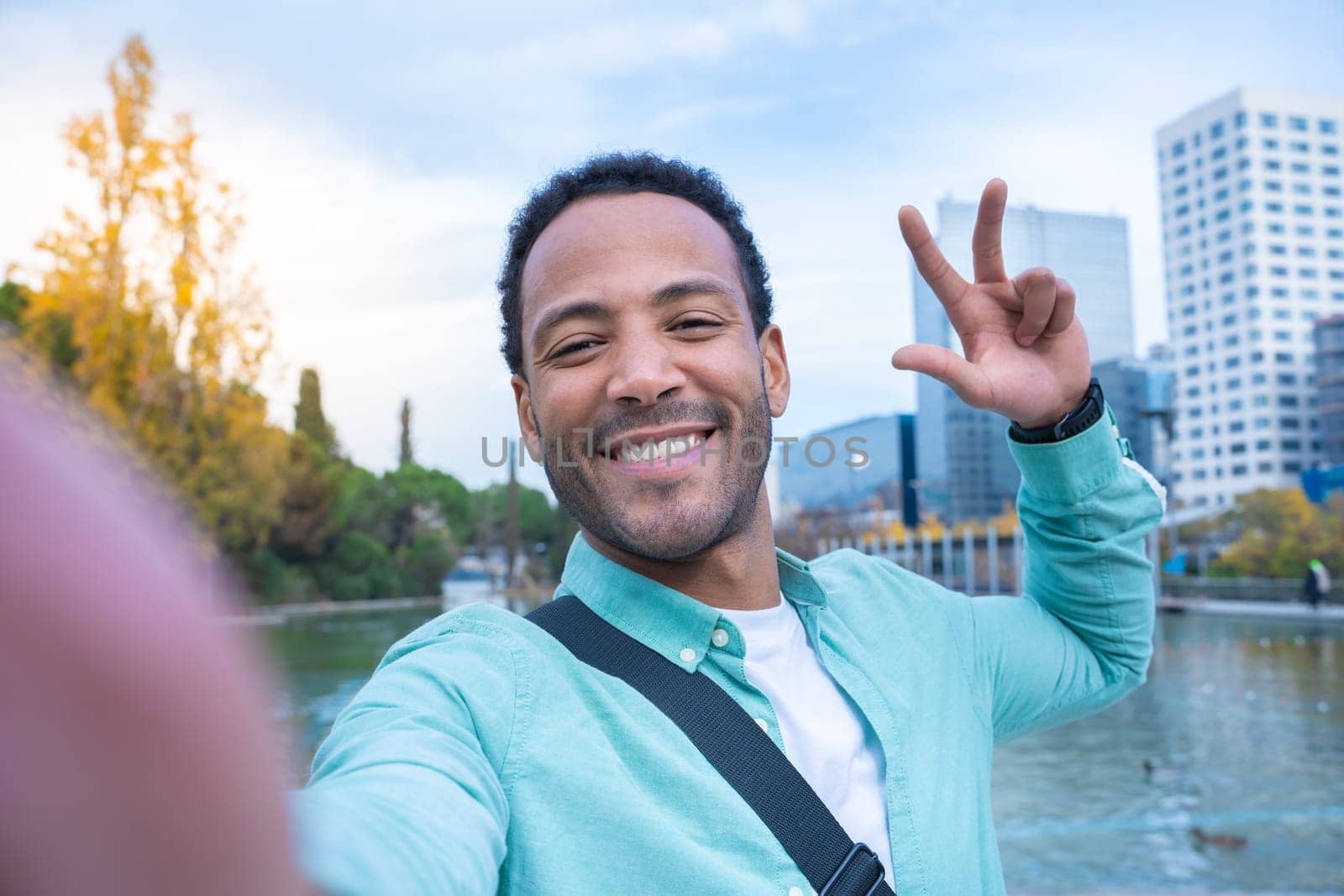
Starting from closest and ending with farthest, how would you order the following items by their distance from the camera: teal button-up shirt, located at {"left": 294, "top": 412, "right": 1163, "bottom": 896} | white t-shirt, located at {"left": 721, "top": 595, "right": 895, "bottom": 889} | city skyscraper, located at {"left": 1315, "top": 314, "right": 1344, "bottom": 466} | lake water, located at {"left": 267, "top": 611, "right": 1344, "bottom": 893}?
1. teal button-up shirt, located at {"left": 294, "top": 412, "right": 1163, "bottom": 896}
2. white t-shirt, located at {"left": 721, "top": 595, "right": 895, "bottom": 889}
3. lake water, located at {"left": 267, "top": 611, "right": 1344, "bottom": 893}
4. city skyscraper, located at {"left": 1315, "top": 314, "right": 1344, "bottom": 466}

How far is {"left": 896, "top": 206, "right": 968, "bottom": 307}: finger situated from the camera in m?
1.87

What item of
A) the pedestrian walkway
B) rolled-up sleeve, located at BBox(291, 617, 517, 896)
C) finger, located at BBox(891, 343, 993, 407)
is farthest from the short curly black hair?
the pedestrian walkway

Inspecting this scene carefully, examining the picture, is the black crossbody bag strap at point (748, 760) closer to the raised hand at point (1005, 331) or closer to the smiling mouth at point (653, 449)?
the smiling mouth at point (653, 449)

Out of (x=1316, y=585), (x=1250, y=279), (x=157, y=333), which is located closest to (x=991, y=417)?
(x=1250, y=279)

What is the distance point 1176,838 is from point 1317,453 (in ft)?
254

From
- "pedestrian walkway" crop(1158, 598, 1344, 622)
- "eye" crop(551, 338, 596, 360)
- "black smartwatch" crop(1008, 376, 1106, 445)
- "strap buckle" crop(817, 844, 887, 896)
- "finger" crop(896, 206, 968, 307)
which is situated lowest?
"pedestrian walkway" crop(1158, 598, 1344, 622)

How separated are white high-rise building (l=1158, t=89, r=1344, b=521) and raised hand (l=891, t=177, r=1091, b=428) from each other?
76276mm

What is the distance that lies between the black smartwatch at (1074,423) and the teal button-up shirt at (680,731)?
0.02 metres

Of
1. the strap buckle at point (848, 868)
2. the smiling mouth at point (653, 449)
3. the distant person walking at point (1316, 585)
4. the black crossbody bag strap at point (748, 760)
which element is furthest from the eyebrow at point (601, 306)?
the distant person walking at point (1316, 585)

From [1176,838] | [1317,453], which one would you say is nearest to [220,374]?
[1176,838]

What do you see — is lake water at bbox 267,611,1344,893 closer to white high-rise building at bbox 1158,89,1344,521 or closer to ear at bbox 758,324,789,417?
ear at bbox 758,324,789,417

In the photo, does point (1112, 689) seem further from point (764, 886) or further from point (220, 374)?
point (220, 374)

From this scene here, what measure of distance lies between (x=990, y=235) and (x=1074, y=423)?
41 centimetres

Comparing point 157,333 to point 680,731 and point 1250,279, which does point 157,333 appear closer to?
point 680,731
